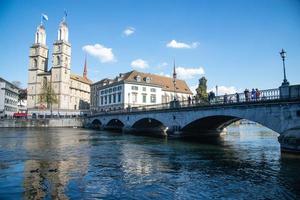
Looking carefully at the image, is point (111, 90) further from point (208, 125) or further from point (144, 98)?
point (208, 125)

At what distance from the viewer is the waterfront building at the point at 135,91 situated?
89.2 metres

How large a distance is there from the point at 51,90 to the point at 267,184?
10349cm

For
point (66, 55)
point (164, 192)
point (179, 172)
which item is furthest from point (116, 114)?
point (66, 55)

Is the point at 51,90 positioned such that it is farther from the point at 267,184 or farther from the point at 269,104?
the point at 267,184

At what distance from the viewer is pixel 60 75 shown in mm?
112375

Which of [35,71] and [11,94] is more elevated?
[35,71]

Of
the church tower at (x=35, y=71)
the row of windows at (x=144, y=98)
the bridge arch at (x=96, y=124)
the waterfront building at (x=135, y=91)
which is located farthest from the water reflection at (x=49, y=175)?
the church tower at (x=35, y=71)

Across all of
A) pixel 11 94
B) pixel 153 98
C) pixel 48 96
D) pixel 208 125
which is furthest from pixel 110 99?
pixel 208 125

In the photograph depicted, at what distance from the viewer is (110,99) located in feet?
322

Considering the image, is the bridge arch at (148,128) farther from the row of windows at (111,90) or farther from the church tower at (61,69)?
the church tower at (61,69)

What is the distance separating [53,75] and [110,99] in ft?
104

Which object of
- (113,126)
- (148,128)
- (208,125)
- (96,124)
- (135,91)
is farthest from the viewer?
(135,91)

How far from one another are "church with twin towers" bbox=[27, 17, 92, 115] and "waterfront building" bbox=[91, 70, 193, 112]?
14.9 m

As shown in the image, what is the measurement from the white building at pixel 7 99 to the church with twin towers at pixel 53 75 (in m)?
7.27
